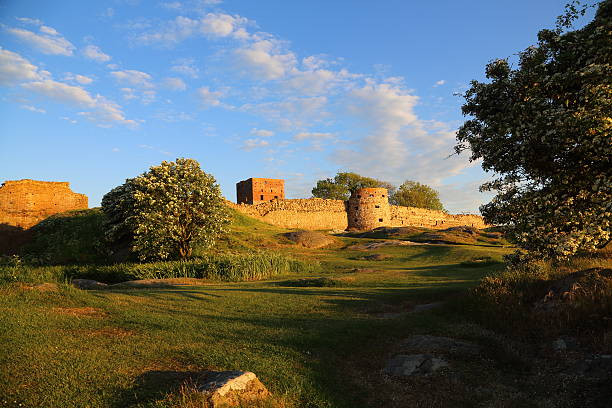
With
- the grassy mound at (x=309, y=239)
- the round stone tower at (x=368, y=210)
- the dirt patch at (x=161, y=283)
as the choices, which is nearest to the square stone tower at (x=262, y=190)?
the round stone tower at (x=368, y=210)

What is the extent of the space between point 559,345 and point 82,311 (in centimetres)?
1207

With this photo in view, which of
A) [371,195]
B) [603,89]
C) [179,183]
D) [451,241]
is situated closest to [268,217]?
[371,195]

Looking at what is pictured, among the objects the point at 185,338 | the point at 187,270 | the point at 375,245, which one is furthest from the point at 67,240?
the point at 185,338

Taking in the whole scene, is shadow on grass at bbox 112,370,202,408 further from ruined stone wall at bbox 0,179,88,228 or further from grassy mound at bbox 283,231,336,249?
→ ruined stone wall at bbox 0,179,88,228

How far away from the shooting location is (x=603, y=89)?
1064 cm

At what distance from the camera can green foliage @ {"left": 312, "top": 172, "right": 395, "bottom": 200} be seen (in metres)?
94.7

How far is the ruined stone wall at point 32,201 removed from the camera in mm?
37594

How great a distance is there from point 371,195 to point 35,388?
58.9 meters

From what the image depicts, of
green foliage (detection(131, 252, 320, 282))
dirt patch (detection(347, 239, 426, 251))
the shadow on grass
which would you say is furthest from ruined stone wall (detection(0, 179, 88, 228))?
the shadow on grass

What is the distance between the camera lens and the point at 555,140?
38.3ft

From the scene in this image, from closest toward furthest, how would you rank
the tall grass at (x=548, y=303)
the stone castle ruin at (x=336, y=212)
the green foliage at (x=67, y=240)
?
the tall grass at (x=548, y=303) → the green foliage at (x=67, y=240) → the stone castle ruin at (x=336, y=212)

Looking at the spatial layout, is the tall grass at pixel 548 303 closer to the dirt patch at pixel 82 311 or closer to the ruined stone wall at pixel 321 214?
the dirt patch at pixel 82 311

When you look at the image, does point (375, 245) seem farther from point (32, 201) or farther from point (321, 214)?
point (32, 201)

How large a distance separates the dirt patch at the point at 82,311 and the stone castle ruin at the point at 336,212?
39.6 m
